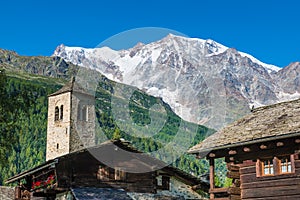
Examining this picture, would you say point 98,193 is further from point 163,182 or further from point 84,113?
point 84,113

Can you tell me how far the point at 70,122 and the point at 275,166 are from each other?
4631cm

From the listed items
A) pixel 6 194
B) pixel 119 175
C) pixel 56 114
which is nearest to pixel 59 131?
pixel 56 114

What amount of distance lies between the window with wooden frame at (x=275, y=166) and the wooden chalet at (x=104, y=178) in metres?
7.97

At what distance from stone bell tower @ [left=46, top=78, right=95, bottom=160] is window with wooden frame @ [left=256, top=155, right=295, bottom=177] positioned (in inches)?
1733

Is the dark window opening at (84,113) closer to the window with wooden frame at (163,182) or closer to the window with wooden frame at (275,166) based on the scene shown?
the window with wooden frame at (163,182)

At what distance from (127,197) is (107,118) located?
253 feet

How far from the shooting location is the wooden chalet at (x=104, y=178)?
30266mm

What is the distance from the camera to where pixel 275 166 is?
2111 centimetres

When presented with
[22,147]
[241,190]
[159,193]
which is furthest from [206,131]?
[241,190]

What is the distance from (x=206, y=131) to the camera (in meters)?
171

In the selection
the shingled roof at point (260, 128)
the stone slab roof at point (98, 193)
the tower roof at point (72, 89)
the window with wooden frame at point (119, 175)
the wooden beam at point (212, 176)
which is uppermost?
the tower roof at point (72, 89)

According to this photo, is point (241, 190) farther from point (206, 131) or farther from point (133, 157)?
point (206, 131)

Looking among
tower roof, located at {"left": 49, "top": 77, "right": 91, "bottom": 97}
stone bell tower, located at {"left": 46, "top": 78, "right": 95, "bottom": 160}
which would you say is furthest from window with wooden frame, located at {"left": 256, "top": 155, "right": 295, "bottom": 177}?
tower roof, located at {"left": 49, "top": 77, "right": 91, "bottom": 97}

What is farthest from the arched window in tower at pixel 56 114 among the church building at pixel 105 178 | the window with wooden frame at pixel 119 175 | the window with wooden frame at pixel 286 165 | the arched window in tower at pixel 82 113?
the window with wooden frame at pixel 286 165
